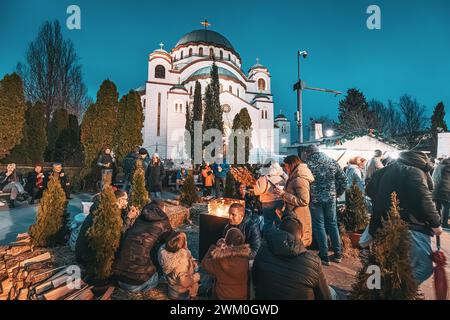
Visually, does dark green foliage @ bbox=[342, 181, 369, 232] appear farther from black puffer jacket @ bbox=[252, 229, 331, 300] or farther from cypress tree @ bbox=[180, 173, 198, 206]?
cypress tree @ bbox=[180, 173, 198, 206]

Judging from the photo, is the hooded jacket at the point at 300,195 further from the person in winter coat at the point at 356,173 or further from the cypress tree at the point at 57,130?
the cypress tree at the point at 57,130

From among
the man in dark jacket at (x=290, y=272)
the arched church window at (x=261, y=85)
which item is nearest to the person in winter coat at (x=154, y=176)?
the man in dark jacket at (x=290, y=272)

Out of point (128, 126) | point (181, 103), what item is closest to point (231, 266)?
point (128, 126)

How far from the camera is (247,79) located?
41500mm

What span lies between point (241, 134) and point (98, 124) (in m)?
19.3

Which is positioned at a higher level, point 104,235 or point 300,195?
point 300,195

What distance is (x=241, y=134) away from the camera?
28.8 metres

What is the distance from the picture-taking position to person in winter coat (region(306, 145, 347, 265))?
383 cm

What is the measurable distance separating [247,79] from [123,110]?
30.5 metres

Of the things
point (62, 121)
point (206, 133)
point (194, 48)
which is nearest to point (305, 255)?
point (62, 121)

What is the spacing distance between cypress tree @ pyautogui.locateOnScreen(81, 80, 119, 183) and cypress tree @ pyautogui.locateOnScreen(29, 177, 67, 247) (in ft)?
24.6

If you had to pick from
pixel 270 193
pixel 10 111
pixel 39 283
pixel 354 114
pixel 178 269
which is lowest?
pixel 39 283

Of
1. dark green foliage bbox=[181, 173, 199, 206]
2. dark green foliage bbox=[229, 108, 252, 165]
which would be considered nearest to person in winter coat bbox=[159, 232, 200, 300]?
dark green foliage bbox=[181, 173, 199, 206]

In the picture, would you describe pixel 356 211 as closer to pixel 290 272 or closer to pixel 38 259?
pixel 290 272
